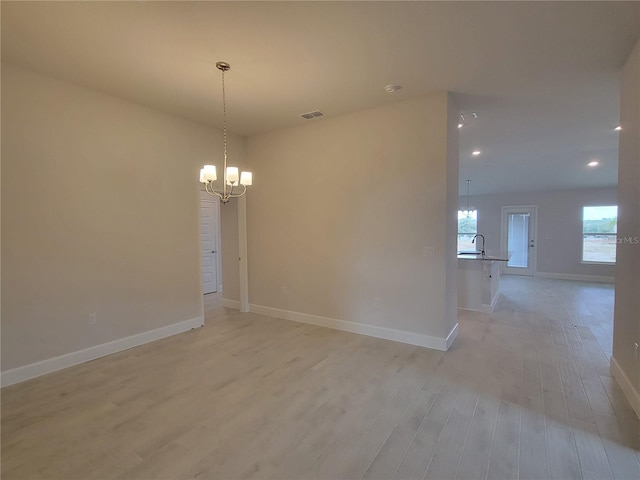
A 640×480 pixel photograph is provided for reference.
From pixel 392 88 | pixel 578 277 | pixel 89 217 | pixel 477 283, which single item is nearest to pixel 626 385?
pixel 477 283

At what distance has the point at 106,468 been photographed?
1.90 m

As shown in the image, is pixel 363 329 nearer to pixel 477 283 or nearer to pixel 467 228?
pixel 477 283

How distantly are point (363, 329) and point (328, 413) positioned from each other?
74.7 inches

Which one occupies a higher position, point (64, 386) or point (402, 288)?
point (402, 288)

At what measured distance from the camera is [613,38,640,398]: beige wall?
2.52m

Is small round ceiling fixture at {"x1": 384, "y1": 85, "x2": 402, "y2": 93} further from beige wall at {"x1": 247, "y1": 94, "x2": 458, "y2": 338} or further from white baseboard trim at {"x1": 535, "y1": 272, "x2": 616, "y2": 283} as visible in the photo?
white baseboard trim at {"x1": 535, "y1": 272, "x2": 616, "y2": 283}

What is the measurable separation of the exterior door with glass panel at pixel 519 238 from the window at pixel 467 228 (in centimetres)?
91

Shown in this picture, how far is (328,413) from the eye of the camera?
2.45 m

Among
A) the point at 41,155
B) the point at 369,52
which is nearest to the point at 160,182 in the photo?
the point at 41,155

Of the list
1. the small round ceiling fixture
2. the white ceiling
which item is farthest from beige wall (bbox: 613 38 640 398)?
the small round ceiling fixture

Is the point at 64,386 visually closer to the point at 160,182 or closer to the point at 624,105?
the point at 160,182

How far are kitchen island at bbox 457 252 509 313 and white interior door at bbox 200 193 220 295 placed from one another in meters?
5.29

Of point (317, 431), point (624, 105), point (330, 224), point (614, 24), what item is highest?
point (614, 24)

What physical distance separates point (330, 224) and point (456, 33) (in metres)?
2.67
